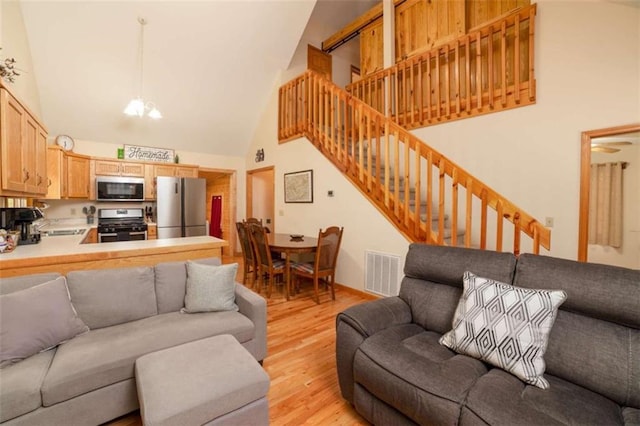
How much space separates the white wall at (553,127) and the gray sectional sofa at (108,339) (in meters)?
2.08

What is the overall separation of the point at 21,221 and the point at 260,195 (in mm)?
4673

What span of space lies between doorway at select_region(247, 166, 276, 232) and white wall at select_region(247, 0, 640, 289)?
3.23m

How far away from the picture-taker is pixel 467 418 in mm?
1118

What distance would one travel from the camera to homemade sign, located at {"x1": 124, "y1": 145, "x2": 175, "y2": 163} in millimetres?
5305

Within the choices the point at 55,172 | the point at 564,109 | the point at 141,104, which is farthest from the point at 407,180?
the point at 55,172

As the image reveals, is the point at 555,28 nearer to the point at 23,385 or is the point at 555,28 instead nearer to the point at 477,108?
the point at 477,108

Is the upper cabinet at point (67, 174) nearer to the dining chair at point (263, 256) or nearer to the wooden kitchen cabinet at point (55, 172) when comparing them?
the wooden kitchen cabinet at point (55, 172)

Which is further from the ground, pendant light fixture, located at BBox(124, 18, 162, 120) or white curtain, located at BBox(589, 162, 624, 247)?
pendant light fixture, located at BBox(124, 18, 162, 120)

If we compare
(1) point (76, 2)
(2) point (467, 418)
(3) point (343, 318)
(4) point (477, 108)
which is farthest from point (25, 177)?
(4) point (477, 108)

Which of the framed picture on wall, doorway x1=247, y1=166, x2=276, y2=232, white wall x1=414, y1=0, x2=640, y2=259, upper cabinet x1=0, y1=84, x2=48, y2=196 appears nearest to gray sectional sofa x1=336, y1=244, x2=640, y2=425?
white wall x1=414, y1=0, x2=640, y2=259

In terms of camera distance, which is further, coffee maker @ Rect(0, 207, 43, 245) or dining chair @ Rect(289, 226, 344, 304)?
dining chair @ Rect(289, 226, 344, 304)

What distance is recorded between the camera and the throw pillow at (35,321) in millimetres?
1498

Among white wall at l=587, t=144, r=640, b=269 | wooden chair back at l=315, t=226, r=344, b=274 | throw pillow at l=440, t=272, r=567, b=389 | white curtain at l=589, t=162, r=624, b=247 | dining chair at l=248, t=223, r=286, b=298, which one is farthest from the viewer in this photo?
dining chair at l=248, t=223, r=286, b=298

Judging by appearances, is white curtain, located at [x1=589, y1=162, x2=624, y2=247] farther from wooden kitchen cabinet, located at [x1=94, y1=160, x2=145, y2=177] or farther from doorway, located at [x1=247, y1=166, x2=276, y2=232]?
wooden kitchen cabinet, located at [x1=94, y1=160, x2=145, y2=177]
